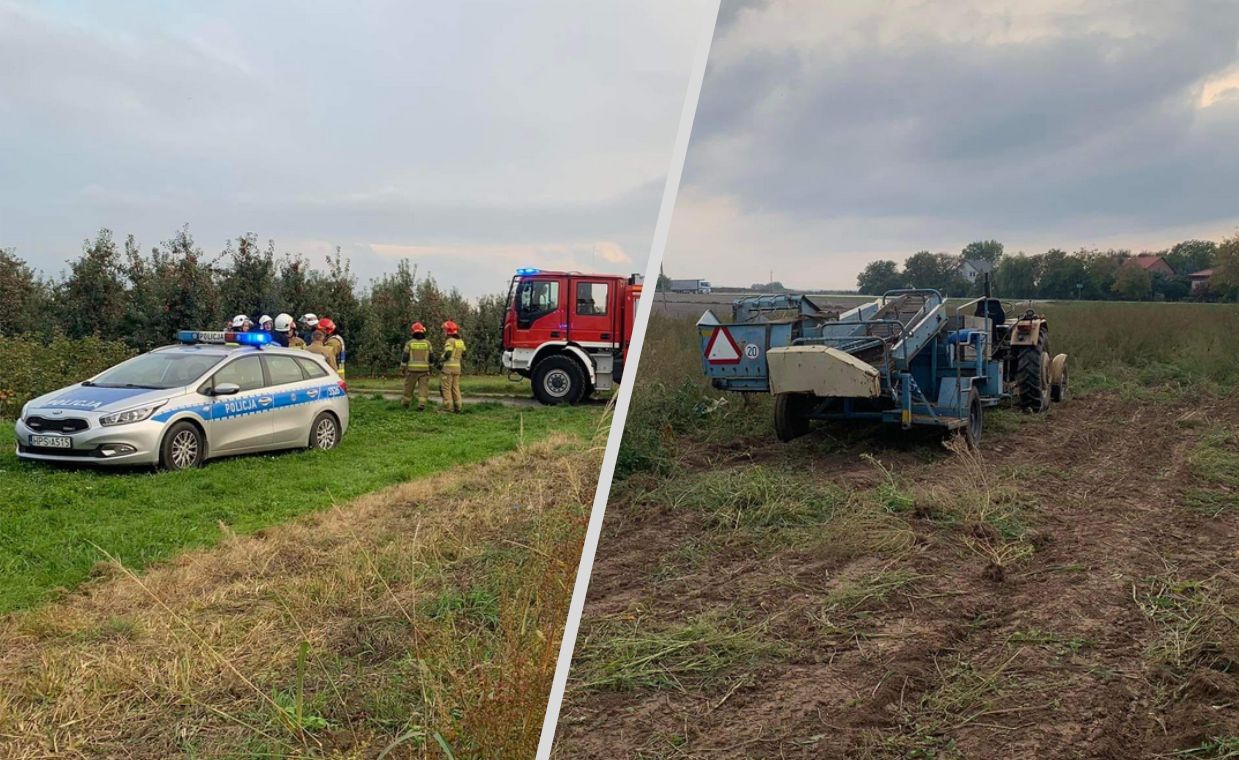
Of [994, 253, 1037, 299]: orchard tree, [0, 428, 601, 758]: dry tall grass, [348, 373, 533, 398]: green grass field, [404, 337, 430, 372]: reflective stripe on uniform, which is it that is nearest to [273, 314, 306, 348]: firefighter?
[404, 337, 430, 372]: reflective stripe on uniform

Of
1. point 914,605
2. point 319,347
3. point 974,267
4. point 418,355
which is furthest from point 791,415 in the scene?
point 418,355

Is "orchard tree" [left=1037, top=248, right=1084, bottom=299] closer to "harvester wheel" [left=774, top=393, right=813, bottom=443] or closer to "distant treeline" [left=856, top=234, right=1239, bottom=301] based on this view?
"distant treeline" [left=856, top=234, right=1239, bottom=301]

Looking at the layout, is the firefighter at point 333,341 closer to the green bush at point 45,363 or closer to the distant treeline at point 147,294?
the distant treeline at point 147,294

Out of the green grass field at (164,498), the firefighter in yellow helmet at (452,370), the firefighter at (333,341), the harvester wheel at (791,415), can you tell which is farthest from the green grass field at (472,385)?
the harvester wheel at (791,415)

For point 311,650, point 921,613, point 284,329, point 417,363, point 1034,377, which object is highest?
point 284,329

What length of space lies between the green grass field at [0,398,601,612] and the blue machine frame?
1.37 meters

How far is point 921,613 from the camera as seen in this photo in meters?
2.55

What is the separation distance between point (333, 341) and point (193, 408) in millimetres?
3534

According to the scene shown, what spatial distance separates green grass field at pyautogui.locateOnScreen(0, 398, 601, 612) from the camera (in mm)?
4129

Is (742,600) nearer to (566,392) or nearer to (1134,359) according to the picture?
(1134,359)

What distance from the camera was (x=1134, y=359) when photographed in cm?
486

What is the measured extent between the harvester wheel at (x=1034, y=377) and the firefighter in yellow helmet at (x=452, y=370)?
6.36 m

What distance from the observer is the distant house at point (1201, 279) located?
339 centimetres

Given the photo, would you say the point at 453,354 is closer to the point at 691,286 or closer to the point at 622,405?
the point at 691,286
